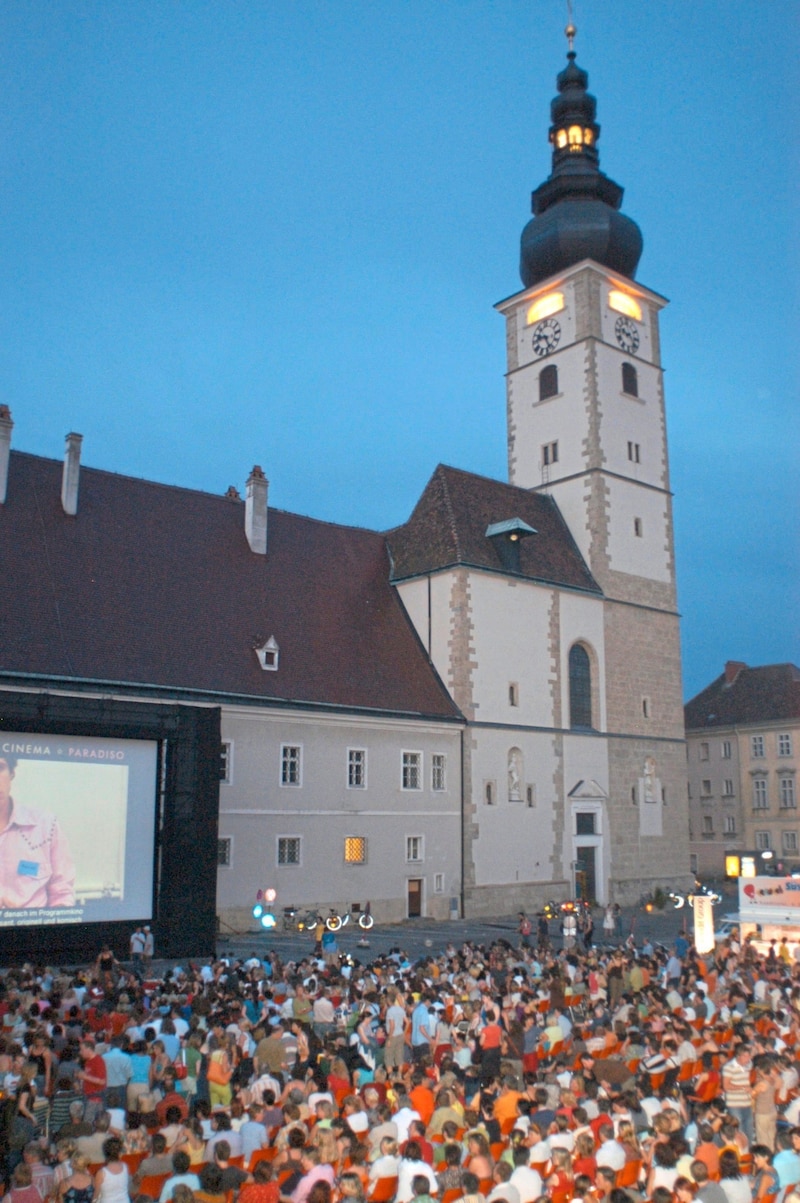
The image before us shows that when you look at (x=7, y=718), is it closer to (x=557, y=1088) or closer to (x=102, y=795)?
(x=102, y=795)

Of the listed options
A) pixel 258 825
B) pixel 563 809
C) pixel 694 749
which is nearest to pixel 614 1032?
pixel 258 825

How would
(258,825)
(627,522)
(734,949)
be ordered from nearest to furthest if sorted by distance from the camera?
1. (734,949)
2. (258,825)
3. (627,522)

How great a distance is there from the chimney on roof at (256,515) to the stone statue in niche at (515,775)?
10.5 m

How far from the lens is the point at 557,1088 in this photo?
387 inches

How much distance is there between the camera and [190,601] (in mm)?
29953

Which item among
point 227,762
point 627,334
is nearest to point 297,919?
point 227,762

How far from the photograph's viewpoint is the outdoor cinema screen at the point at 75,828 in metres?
21.0

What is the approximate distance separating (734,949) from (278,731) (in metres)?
13.5

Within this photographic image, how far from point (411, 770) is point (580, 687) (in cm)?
864

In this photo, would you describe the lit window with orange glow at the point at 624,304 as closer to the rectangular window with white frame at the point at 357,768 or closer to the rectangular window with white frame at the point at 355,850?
the rectangular window with white frame at the point at 357,768

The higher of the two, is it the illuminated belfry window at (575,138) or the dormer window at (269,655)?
the illuminated belfry window at (575,138)

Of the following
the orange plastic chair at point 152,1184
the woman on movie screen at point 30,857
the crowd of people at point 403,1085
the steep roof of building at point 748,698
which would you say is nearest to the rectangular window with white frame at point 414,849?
the woman on movie screen at point 30,857

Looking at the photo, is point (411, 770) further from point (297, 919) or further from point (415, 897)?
point (297, 919)

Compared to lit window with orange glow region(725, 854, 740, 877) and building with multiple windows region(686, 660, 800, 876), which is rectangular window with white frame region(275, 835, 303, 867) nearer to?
lit window with orange glow region(725, 854, 740, 877)
